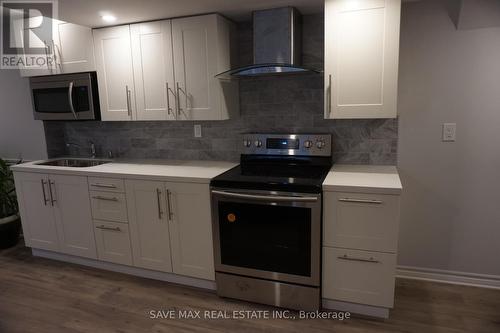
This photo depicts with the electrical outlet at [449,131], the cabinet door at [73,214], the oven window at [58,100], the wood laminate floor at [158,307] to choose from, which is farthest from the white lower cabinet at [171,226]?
the electrical outlet at [449,131]

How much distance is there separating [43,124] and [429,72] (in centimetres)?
351

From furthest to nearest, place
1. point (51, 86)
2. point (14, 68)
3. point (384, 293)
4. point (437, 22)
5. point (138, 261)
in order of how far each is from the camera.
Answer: point (14, 68), point (51, 86), point (138, 261), point (437, 22), point (384, 293)

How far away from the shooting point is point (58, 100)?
2.99 meters

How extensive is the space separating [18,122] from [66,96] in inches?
35.6

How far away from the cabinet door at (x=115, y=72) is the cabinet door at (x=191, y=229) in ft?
2.98

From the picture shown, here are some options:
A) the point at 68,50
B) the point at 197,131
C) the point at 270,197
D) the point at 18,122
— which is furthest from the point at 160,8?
the point at 18,122

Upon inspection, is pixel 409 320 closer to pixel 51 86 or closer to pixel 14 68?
pixel 51 86

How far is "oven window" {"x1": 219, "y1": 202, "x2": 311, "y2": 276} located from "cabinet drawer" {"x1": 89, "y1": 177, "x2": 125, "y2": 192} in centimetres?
88

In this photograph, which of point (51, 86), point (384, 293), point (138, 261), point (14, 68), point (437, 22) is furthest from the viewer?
point (14, 68)

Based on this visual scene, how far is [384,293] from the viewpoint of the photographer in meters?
2.03

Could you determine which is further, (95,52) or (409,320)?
(95,52)

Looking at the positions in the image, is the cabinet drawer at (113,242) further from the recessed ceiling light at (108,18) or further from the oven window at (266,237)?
the recessed ceiling light at (108,18)

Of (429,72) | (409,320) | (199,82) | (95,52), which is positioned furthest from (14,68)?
(409,320)
